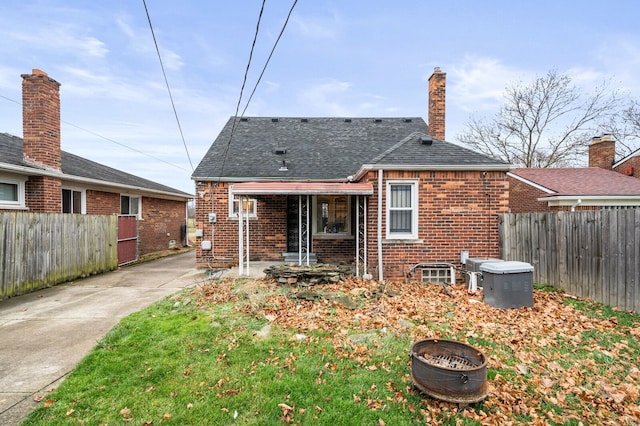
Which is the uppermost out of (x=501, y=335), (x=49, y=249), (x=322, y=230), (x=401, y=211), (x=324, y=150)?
(x=324, y=150)

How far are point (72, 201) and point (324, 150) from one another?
992 cm

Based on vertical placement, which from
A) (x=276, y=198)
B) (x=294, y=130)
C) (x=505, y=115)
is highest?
(x=505, y=115)

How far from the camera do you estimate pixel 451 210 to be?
8.40 meters

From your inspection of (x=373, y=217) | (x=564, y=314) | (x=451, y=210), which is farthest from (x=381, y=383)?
(x=451, y=210)

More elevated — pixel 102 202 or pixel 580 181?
pixel 580 181

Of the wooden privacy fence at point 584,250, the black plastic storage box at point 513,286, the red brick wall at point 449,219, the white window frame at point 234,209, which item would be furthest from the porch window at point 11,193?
the wooden privacy fence at point 584,250

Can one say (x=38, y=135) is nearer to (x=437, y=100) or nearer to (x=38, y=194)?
(x=38, y=194)

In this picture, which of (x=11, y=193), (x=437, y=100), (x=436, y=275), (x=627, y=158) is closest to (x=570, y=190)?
(x=627, y=158)

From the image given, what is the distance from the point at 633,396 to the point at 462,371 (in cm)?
199

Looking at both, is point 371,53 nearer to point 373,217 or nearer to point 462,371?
point 373,217

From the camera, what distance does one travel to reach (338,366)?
3.89 m

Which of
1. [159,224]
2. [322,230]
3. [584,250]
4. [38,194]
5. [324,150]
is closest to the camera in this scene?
[584,250]

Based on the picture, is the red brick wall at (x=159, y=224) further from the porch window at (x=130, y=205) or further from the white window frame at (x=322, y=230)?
the white window frame at (x=322, y=230)

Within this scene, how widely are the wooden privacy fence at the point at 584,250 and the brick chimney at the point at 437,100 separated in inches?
217
